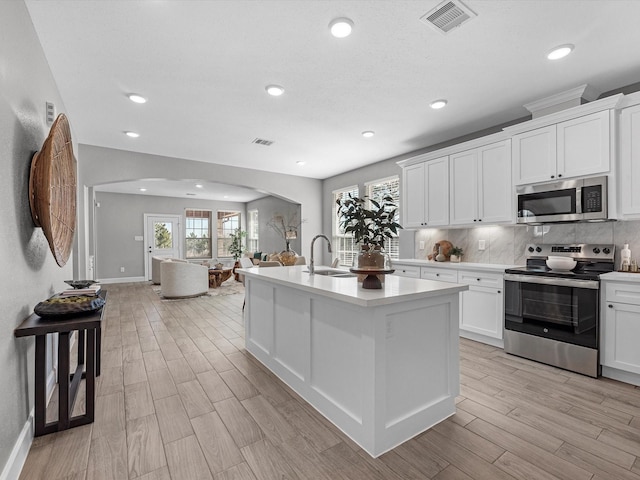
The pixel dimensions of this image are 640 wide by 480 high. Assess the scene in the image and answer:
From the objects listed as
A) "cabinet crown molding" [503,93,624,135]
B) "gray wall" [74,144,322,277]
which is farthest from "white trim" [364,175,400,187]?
"cabinet crown molding" [503,93,624,135]

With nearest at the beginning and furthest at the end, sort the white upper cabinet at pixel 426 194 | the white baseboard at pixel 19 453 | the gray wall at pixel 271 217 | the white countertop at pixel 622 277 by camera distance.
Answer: the white baseboard at pixel 19 453, the white countertop at pixel 622 277, the white upper cabinet at pixel 426 194, the gray wall at pixel 271 217

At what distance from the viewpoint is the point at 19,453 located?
1644 millimetres

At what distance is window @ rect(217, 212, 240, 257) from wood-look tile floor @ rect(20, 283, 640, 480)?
8395 millimetres

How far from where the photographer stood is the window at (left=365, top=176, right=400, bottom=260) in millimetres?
5455

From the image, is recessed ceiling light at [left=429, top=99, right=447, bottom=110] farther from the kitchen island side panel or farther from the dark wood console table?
the dark wood console table

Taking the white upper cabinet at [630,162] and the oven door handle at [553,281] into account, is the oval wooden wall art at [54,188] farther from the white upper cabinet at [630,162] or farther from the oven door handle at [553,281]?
the white upper cabinet at [630,162]

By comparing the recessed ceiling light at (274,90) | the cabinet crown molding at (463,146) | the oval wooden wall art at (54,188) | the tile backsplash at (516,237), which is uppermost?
the recessed ceiling light at (274,90)

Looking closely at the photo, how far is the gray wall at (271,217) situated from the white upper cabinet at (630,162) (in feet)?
19.1

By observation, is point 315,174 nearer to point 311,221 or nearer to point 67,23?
point 311,221

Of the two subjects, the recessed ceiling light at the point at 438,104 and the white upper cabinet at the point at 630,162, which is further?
the recessed ceiling light at the point at 438,104

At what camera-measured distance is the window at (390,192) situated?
546cm

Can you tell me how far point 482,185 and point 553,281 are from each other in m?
1.38

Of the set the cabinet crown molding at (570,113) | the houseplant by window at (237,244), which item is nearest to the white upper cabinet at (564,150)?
the cabinet crown molding at (570,113)

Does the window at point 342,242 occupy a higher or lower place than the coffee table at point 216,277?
higher
